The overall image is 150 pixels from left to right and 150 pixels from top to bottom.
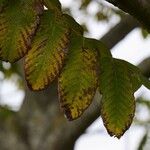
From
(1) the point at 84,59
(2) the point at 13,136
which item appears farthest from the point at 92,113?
(1) the point at 84,59

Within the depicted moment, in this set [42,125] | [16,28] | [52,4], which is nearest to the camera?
[16,28]

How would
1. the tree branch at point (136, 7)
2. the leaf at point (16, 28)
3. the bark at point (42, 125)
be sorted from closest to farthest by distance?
the leaf at point (16, 28)
the tree branch at point (136, 7)
the bark at point (42, 125)

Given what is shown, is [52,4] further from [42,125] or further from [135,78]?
[42,125]

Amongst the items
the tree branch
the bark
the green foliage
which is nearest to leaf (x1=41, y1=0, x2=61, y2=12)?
the green foliage

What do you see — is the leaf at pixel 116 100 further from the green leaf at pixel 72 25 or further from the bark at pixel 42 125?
the bark at pixel 42 125

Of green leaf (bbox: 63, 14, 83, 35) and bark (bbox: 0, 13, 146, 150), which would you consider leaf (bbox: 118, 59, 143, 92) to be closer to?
green leaf (bbox: 63, 14, 83, 35)

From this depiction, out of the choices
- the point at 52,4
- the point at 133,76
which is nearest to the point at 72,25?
the point at 52,4

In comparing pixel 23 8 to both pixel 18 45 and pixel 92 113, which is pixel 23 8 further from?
pixel 92 113

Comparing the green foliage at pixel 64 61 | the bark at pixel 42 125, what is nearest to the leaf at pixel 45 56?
the green foliage at pixel 64 61
